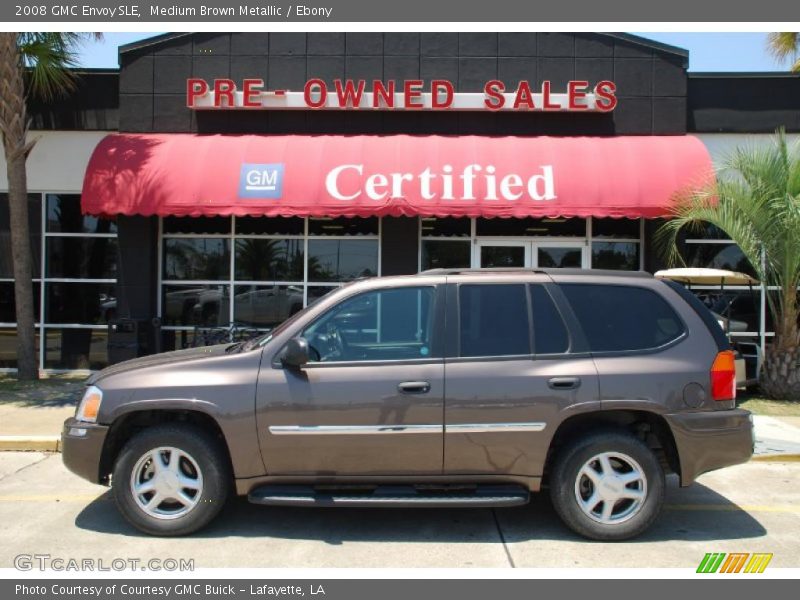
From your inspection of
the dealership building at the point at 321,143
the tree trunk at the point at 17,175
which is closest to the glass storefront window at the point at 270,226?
the dealership building at the point at 321,143

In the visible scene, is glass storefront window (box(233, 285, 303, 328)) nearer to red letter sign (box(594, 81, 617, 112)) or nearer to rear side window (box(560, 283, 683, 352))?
red letter sign (box(594, 81, 617, 112))

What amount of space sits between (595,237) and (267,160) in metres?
5.85

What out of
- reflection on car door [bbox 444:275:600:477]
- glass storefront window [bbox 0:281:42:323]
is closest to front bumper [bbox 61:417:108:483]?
reflection on car door [bbox 444:275:600:477]

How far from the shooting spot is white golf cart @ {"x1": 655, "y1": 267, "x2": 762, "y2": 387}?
32.3 ft

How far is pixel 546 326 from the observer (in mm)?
4969

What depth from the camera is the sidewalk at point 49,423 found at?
748 cm

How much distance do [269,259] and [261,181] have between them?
71.1 inches

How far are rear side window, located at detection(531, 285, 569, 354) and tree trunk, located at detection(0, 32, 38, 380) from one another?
9.13m

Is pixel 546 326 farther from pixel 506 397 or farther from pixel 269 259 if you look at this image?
pixel 269 259

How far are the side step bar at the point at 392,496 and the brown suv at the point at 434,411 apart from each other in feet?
0.05

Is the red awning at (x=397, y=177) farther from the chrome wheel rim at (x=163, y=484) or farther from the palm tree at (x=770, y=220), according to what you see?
the chrome wheel rim at (x=163, y=484)

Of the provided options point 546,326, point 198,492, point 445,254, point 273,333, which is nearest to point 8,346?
point 445,254

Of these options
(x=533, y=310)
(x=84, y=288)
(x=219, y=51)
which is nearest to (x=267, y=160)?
(x=219, y=51)

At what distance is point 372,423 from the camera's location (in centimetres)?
471
